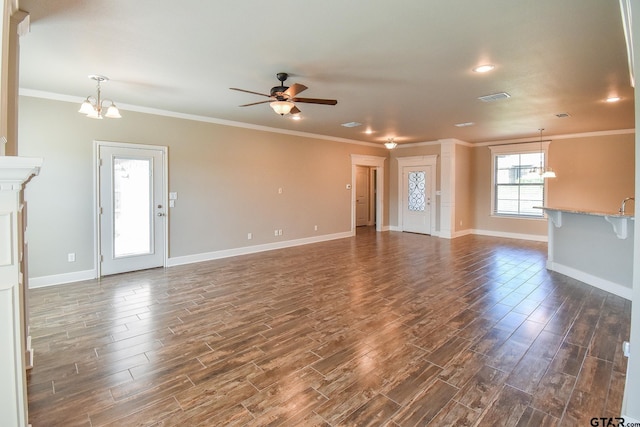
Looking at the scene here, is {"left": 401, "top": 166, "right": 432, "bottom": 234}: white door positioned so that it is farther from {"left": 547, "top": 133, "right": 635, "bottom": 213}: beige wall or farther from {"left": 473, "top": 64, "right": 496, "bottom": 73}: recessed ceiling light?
{"left": 473, "top": 64, "right": 496, "bottom": 73}: recessed ceiling light

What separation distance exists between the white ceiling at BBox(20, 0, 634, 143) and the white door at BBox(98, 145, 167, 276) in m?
0.91

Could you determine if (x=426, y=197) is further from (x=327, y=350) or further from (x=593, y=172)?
(x=327, y=350)

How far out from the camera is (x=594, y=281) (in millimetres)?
4594

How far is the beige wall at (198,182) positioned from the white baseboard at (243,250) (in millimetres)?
101

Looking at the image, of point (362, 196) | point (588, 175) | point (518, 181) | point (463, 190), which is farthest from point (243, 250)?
point (588, 175)

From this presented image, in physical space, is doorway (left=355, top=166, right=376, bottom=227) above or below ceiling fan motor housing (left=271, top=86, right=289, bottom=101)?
below

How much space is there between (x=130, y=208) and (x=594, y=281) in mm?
7302

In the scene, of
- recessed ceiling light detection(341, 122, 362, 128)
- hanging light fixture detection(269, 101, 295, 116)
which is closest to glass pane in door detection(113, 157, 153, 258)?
hanging light fixture detection(269, 101, 295, 116)

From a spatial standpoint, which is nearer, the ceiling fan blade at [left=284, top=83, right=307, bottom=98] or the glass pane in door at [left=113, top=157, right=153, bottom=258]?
the ceiling fan blade at [left=284, top=83, right=307, bottom=98]

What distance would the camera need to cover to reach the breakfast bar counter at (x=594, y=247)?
13.4ft

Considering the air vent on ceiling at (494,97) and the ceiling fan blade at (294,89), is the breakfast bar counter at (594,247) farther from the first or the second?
the ceiling fan blade at (294,89)

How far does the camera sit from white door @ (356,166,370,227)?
11.5 metres

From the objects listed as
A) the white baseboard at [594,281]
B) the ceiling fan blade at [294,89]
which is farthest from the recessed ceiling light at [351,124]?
the white baseboard at [594,281]

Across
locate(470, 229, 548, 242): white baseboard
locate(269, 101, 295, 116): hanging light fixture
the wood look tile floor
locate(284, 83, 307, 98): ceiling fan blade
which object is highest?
locate(284, 83, 307, 98): ceiling fan blade
